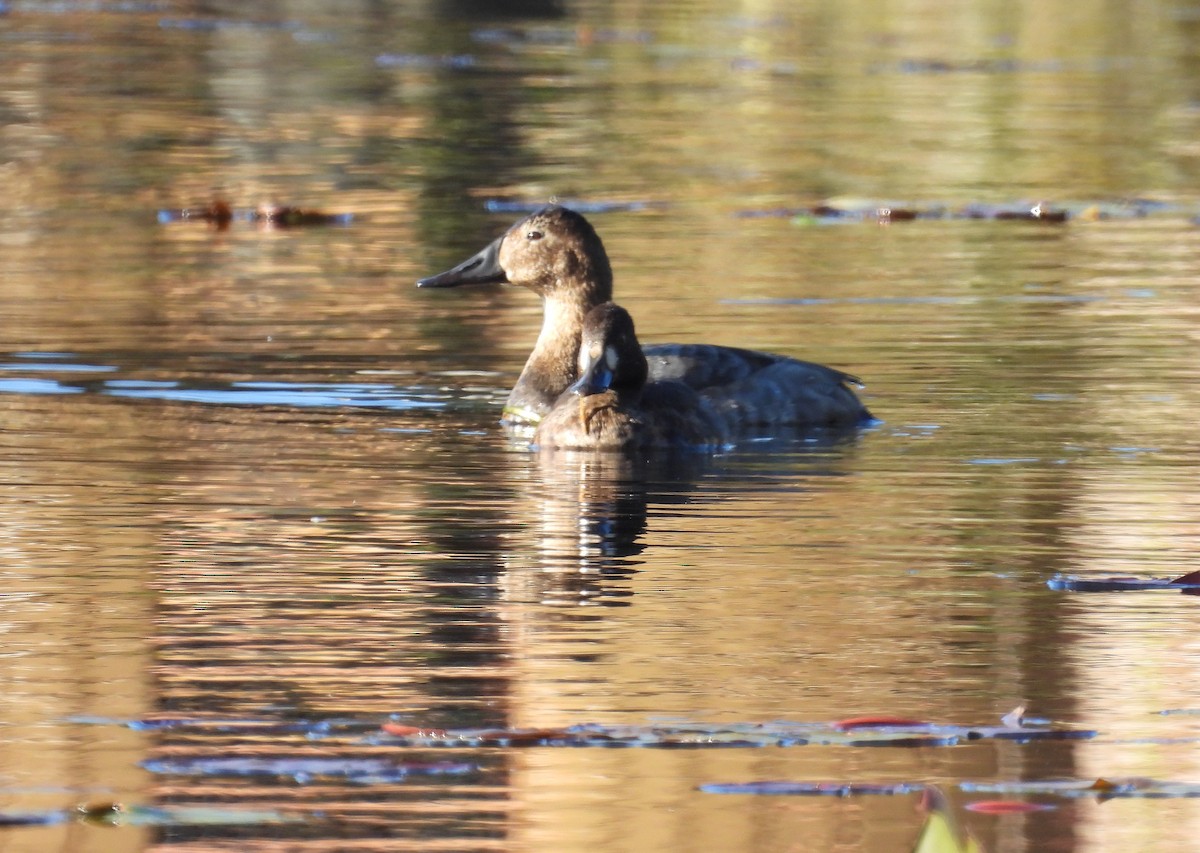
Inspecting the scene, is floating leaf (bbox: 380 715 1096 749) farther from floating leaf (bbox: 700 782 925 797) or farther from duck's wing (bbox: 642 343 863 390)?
A: duck's wing (bbox: 642 343 863 390)

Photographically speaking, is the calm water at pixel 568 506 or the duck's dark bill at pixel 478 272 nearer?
the calm water at pixel 568 506

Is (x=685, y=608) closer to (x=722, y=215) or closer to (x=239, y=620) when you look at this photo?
(x=239, y=620)

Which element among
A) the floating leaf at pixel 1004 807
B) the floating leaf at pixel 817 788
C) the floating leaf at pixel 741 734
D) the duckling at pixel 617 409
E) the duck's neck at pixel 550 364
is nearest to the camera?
the floating leaf at pixel 1004 807

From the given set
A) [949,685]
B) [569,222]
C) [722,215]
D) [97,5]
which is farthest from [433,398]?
[97,5]

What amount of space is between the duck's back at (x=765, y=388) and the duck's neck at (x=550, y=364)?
21.5 inches

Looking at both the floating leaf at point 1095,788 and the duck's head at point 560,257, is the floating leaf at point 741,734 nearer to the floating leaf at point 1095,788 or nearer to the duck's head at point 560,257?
the floating leaf at point 1095,788

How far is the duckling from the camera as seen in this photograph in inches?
405

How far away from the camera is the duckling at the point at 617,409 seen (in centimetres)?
1030

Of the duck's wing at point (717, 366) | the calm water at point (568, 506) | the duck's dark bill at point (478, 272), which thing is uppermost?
the duck's dark bill at point (478, 272)

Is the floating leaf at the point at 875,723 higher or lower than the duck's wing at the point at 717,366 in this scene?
lower

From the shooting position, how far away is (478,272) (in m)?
12.3

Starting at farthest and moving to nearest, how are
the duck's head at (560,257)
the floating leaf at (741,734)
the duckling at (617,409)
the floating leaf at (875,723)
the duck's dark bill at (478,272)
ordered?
the duck's dark bill at (478,272)
the duck's head at (560,257)
the duckling at (617,409)
the floating leaf at (875,723)
the floating leaf at (741,734)

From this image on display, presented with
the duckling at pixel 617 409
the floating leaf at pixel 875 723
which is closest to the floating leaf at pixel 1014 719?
the floating leaf at pixel 875 723

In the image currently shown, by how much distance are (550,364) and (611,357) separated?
112 centimetres
